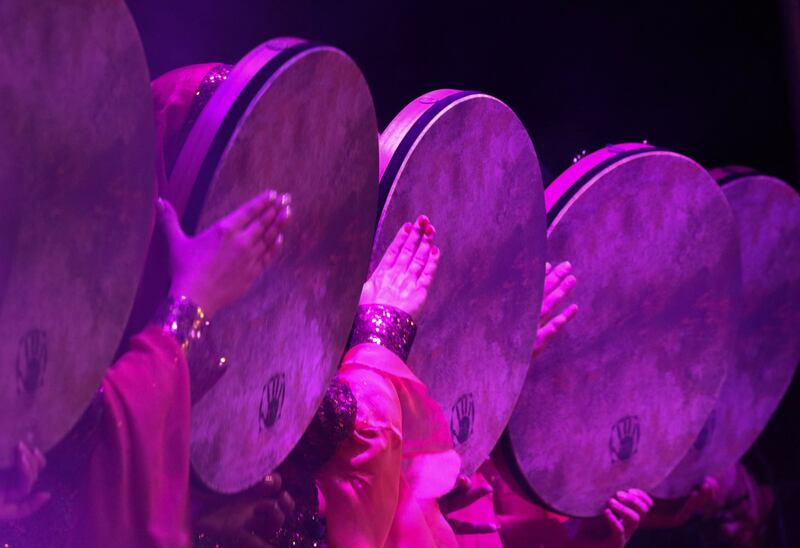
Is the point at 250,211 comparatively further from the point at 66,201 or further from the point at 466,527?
the point at 466,527

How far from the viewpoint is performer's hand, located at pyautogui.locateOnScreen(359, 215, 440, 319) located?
79.6 inches

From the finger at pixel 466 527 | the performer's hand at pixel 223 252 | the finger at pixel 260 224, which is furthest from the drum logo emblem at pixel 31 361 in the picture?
the finger at pixel 466 527

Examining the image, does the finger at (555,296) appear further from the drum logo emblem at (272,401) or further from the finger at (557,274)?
the drum logo emblem at (272,401)

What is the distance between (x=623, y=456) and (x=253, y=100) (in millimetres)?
1407

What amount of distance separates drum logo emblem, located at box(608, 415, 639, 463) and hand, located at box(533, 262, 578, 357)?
303mm

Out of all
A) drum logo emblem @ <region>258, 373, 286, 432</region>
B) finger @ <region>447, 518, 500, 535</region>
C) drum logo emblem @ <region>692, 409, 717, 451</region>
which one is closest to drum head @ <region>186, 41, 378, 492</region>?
drum logo emblem @ <region>258, 373, 286, 432</region>

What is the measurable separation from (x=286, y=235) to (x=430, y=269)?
39 cm

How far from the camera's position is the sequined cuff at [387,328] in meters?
1.97

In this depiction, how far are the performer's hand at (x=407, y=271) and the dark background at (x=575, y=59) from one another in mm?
558

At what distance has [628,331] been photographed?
2613mm

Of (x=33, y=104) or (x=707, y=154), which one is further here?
(x=707, y=154)

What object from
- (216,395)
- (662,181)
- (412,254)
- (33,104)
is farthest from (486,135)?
(33,104)

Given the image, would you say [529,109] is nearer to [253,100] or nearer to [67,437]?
[253,100]

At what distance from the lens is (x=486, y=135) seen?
87.4 inches
